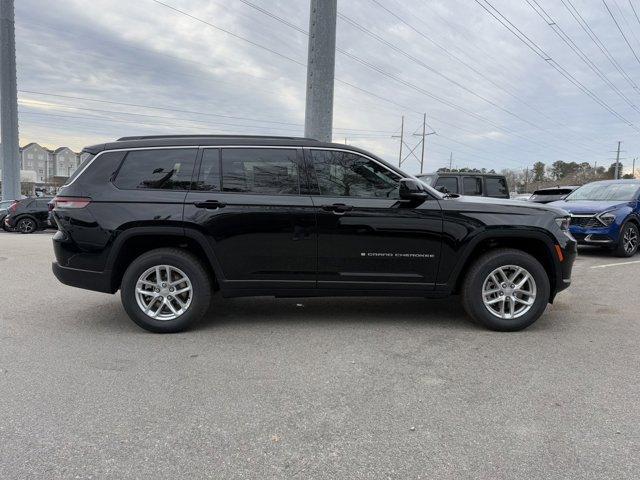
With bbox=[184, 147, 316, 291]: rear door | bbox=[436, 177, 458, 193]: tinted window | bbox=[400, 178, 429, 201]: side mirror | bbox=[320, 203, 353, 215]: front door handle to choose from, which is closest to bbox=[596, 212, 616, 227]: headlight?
bbox=[436, 177, 458, 193]: tinted window

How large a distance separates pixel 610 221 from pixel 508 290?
6.82 m

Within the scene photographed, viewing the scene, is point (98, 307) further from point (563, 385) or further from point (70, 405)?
point (563, 385)

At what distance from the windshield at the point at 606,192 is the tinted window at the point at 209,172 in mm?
9698

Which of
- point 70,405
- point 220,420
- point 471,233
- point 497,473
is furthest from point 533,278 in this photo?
point 70,405

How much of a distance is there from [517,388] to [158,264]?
132 inches

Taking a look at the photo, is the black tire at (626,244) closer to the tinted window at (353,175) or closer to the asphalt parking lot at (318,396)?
the asphalt parking lot at (318,396)

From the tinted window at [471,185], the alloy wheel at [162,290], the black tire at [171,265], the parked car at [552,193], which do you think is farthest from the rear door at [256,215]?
the parked car at [552,193]

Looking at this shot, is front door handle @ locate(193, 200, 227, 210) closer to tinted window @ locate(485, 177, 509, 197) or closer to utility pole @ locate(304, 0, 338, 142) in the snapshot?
utility pole @ locate(304, 0, 338, 142)

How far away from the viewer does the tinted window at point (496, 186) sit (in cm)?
1234

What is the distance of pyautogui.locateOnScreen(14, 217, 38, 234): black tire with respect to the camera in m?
19.5

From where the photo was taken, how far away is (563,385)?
12.2 feet

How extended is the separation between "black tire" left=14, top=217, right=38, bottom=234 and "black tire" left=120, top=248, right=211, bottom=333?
1759 centimetres

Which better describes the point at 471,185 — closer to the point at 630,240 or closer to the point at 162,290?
the point at 630,240

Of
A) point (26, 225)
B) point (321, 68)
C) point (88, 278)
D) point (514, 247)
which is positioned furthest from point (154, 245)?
point (26, 225)
